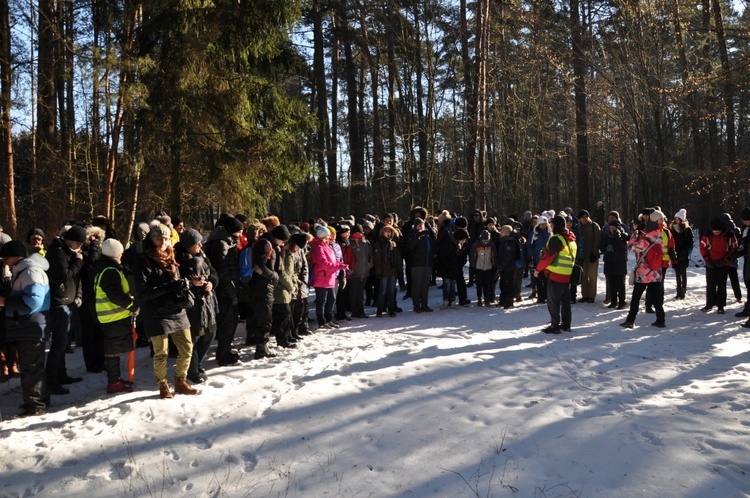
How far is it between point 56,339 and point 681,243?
12376 mm

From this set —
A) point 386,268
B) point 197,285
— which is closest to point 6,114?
point 197,285

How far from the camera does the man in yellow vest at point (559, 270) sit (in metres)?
8.54

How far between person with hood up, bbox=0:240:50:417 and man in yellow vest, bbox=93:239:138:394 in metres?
0.57

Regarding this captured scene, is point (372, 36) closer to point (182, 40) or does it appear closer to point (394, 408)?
point (182, 40)

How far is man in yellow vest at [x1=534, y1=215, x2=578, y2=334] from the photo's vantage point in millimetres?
8539

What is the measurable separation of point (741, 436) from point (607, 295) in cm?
699

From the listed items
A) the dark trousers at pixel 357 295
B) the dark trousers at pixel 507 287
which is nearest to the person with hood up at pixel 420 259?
the dark trousers at pixel 357 295

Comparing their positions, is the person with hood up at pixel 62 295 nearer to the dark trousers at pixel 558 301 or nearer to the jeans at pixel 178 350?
the jeans at pixel 178 350

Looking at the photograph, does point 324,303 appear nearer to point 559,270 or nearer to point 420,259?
point 420,259

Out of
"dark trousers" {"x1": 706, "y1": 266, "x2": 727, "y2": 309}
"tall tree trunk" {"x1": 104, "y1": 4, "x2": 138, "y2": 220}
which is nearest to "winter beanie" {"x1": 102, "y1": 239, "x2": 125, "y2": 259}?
"tall tree trunk" {"x1": 104, "y1": 4, "x2": 138, "y2": 220}

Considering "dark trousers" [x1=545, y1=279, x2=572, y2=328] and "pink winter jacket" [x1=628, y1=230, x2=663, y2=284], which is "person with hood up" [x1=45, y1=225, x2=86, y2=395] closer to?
"dark trousers" [x1=545, y1=279, x2=572, y2=328]

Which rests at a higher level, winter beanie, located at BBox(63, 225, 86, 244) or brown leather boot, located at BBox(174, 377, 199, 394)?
winter beanie, located at BBox(63, 225, 86, 244)

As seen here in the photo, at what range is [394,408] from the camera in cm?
551

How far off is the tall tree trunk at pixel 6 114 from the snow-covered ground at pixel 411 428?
23.7 feet
